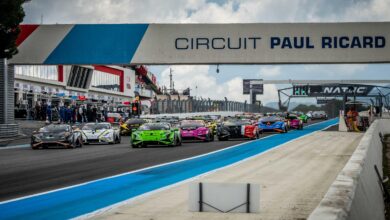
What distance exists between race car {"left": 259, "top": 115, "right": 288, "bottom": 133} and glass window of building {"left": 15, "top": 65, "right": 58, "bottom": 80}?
93.8 feet

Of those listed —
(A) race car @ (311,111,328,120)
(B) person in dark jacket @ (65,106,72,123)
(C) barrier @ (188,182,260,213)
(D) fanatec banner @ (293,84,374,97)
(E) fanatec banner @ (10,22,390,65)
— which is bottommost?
(C) barrier @ (188,182,260,213)

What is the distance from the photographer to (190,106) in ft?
195

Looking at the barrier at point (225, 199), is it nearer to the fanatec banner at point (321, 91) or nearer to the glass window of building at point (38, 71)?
the glass window of building at point (38, 71)

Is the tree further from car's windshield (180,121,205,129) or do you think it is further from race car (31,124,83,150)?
car's windshield (180,121,205,129)

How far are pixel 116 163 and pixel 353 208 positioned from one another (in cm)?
1374

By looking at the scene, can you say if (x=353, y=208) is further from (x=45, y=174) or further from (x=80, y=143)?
(x=80, y=143)

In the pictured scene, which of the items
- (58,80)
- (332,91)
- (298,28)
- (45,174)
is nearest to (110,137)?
(298,28)

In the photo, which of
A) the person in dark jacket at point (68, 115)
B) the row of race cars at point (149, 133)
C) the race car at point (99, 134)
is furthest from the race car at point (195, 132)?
the person in dark jacket at point (68, 115)

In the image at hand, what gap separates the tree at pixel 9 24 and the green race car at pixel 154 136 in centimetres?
805

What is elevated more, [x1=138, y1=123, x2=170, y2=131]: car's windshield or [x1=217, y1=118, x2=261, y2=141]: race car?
[x1=138, y1=123, x2=170, y2=131]: car's windshield

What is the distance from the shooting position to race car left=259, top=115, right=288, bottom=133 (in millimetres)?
40094

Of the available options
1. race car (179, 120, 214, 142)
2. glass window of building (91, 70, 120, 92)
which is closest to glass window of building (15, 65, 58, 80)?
glass window of building (91, 70, 120, 92)

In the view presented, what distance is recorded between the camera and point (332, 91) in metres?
82.8

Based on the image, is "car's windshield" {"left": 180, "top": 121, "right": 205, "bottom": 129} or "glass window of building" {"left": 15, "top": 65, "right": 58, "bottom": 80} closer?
"car's windshield" {"left": 180, "top": 121, "right": 205, "bottom": 129}
